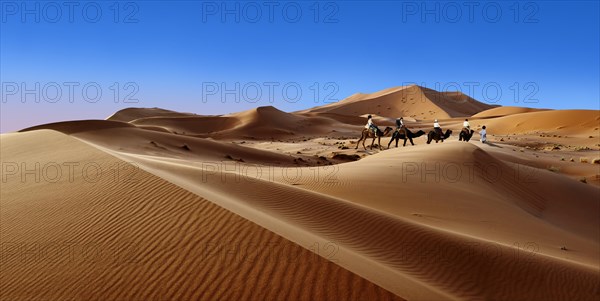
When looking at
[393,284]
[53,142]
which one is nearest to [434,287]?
[393,284]

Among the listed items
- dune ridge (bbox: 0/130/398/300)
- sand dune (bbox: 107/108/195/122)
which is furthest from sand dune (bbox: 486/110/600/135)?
sand dune (bbox: 107/108/195/122)

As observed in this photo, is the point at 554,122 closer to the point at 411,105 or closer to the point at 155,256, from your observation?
the point at 155,256

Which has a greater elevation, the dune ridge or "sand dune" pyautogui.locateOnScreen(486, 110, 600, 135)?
"sand dune" pyautogui.locateOnScreen(486, 110, 600, 135)

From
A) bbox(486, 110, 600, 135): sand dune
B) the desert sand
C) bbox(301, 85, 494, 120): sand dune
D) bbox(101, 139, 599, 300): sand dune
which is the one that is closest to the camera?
the desert sand

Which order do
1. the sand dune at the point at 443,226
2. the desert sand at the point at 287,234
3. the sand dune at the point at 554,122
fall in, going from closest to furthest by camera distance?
the desert sand at the point at 287,234
the sand dune at the point at 443,226
the sand dune at the point at 554,122

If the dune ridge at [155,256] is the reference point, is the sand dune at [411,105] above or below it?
above

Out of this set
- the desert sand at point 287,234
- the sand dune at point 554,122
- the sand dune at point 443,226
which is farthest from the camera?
the sand dune at point 554,122

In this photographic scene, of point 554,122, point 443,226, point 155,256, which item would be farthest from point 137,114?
point 155,256

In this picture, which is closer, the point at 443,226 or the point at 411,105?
the point at 443,226

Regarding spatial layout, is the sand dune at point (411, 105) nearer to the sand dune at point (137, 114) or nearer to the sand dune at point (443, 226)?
the sand dune at point (137, 114)

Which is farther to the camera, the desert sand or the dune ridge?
the desert sand

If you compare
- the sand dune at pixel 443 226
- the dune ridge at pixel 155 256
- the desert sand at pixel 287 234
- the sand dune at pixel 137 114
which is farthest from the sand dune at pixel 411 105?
the dune ridge at pixel 155 256

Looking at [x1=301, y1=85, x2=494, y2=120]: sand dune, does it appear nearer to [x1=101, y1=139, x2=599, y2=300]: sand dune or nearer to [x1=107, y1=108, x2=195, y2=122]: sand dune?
[x1=107, y1=108, x2=195, y2=122]: sand dune

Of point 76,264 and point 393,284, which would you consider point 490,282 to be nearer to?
point 393,284
